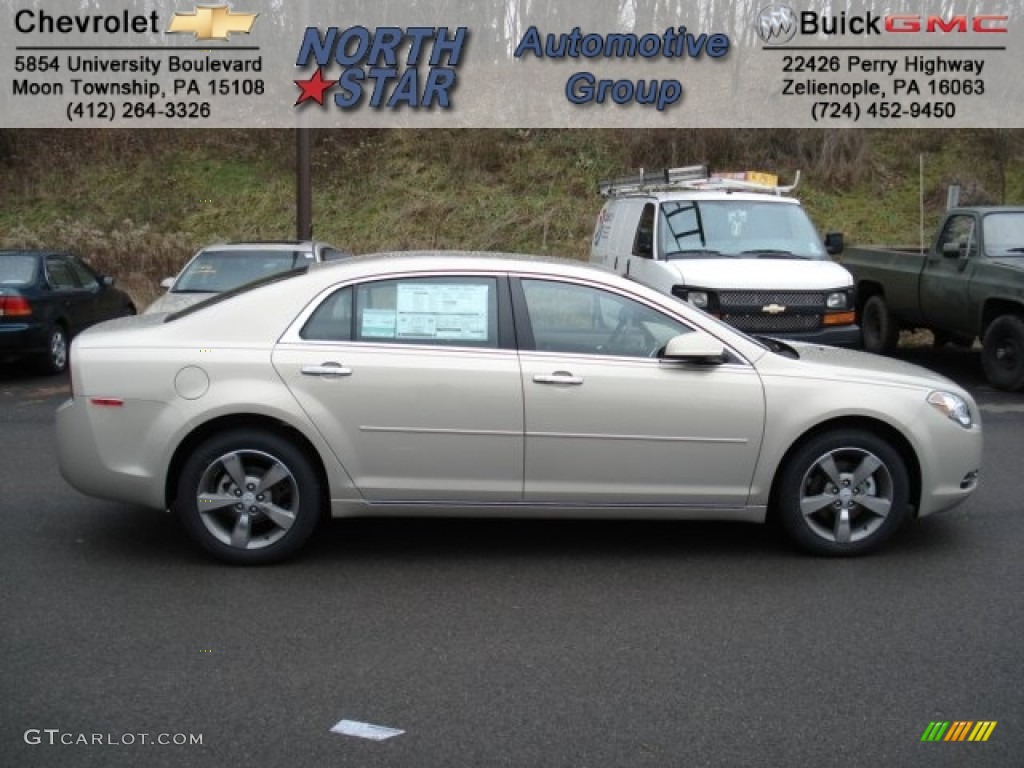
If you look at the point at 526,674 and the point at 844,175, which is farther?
the point at 844,175

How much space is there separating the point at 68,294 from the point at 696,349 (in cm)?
968

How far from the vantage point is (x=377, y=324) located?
19.2 feet

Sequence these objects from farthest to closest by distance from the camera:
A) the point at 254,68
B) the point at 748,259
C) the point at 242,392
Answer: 1. the point at 254,68
2. the point at 748,259
3. the point at 242,392

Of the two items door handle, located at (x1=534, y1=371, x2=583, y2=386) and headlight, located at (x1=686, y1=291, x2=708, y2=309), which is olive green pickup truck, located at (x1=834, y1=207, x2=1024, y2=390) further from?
door handle, located at (x1=534, y1=371, x2=583, y2=386)

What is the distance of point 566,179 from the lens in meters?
25.2

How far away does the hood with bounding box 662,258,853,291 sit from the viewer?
1080 cm

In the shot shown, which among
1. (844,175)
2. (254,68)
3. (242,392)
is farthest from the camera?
(254,68)

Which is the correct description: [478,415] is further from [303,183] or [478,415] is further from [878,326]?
[303,183]

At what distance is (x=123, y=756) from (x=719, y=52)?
2711cm

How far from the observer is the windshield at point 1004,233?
1219 cm

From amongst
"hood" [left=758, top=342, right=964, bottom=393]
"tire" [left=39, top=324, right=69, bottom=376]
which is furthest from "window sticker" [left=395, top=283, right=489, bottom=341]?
"tire" [left=39, top=324, right=69, bottom=376]

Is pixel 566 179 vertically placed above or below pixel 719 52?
below

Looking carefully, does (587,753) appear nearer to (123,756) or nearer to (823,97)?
(123,756)

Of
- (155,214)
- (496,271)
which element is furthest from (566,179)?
(496,271)
